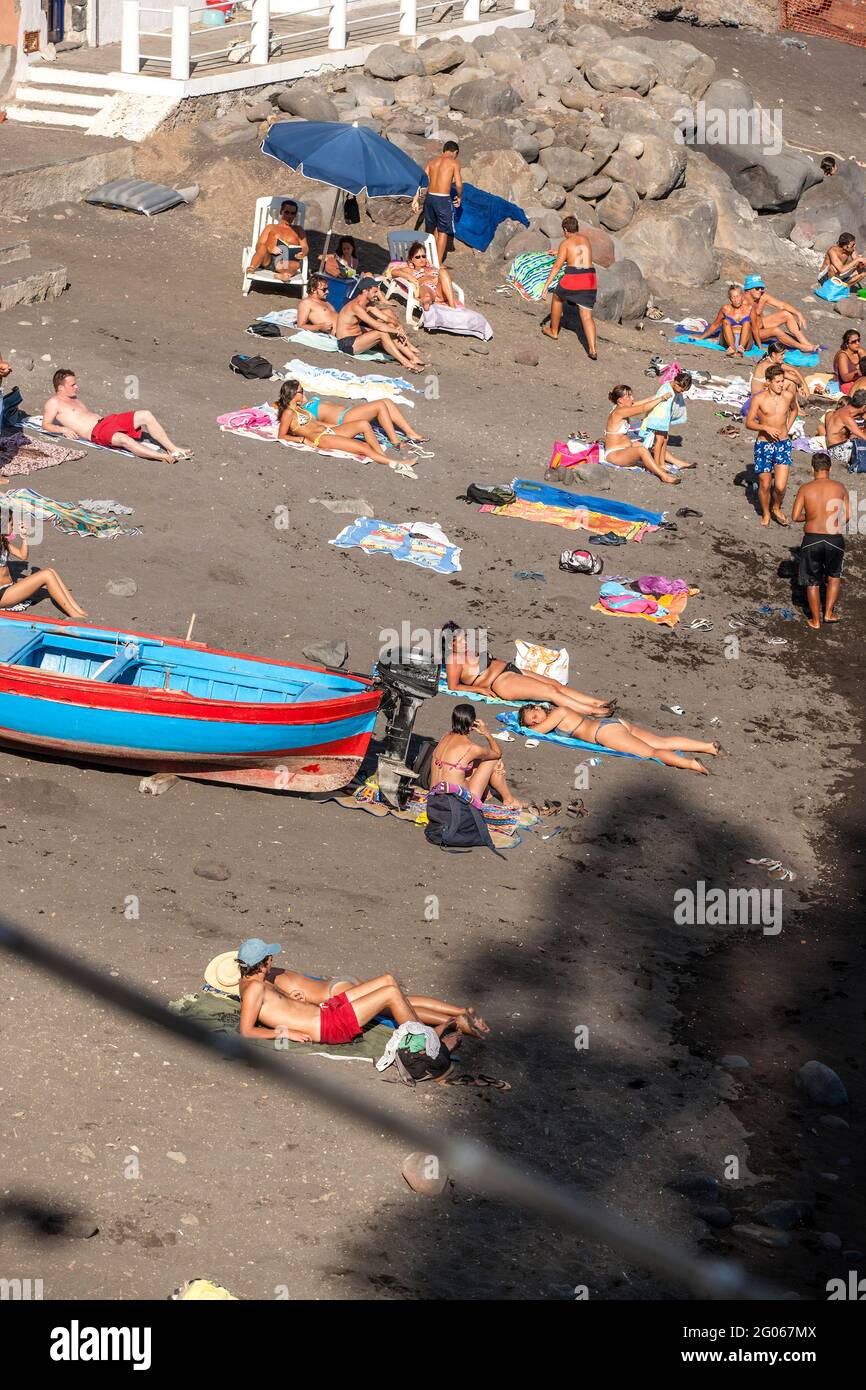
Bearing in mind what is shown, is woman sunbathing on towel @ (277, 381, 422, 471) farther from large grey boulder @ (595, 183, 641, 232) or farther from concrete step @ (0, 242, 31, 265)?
large grey boulder @ (595, 183, 641, 232)

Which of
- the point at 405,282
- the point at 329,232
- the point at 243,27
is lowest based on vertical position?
the point at 405,282

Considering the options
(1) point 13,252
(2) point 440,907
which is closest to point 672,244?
(1) point 13,252

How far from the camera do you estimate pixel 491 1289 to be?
6727 millimetres

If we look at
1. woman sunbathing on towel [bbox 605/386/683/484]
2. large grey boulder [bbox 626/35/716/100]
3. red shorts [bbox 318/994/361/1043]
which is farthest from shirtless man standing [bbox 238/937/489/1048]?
large grey boulder [bbox 626/35/716/100]

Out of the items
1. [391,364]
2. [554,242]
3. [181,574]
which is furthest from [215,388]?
[554,242]

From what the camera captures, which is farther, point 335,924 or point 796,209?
point 796,209

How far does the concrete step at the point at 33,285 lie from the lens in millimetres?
17781

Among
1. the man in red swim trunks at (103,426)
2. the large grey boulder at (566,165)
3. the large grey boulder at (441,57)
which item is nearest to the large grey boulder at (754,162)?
the large grey boulder at (566,165)

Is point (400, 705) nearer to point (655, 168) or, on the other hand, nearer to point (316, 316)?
point (316, 316)

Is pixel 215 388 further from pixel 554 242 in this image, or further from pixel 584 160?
pixel 584 160

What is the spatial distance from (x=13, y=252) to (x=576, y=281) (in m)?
6.85

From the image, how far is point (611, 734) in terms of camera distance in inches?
478

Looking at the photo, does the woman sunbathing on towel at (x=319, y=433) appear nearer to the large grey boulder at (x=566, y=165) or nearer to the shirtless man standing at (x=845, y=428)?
the shirtless man standing at (x=845, y=428)

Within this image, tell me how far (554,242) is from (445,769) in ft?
45.1
